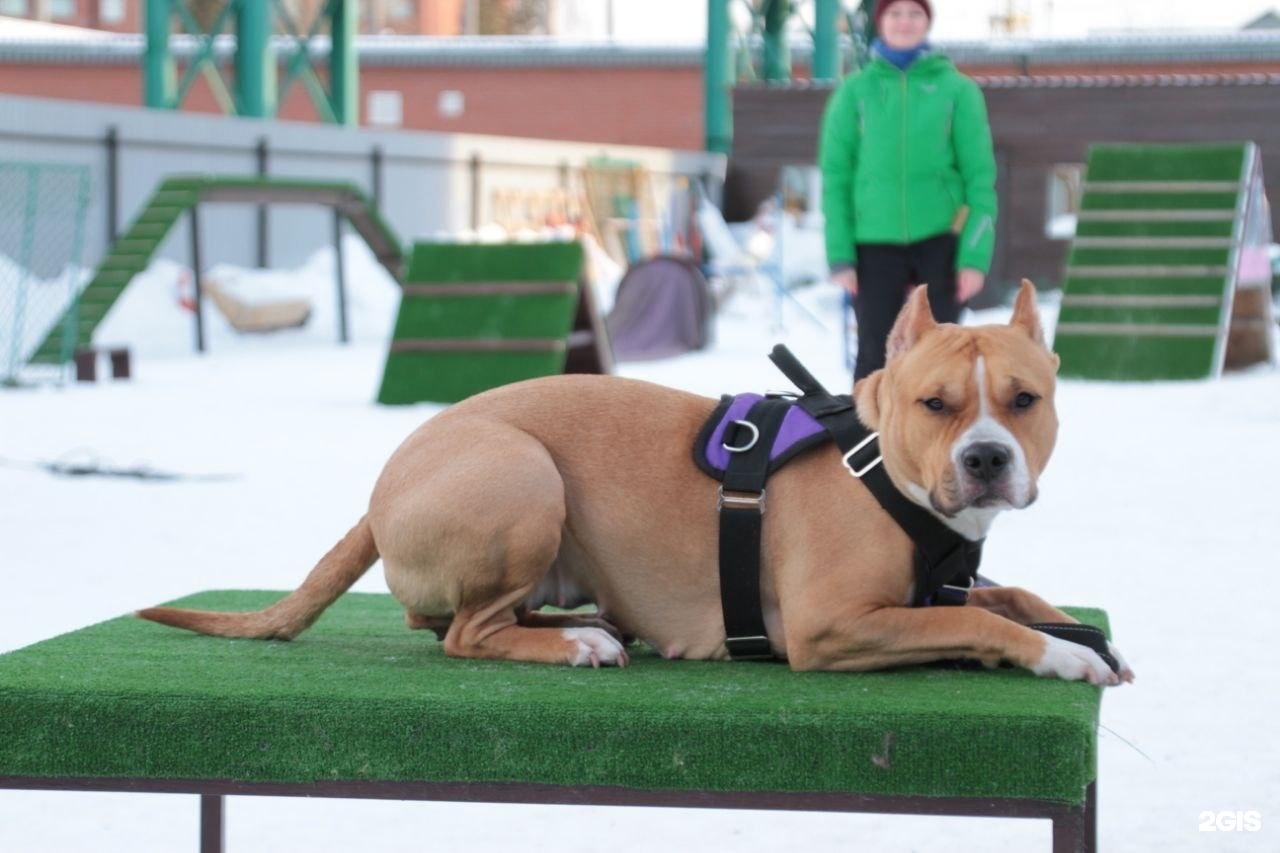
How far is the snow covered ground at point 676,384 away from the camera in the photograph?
4430mm

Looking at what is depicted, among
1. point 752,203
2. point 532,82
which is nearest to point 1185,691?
point 752,203

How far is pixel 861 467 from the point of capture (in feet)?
12.2

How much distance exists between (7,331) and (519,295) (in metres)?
6.14

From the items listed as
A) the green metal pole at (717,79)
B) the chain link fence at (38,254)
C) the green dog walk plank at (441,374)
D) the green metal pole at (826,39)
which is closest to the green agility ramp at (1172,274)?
the green dog walk plank at (441,374)

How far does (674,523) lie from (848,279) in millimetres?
4022

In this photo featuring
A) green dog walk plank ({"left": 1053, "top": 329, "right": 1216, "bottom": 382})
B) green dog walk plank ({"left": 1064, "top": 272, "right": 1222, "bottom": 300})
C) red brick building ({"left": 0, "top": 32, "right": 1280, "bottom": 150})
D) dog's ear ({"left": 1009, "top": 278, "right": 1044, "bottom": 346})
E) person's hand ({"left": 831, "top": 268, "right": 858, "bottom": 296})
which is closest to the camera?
dog's ear ({"left": 1009, "top": 278, "right": 1044, "bottom": 346})

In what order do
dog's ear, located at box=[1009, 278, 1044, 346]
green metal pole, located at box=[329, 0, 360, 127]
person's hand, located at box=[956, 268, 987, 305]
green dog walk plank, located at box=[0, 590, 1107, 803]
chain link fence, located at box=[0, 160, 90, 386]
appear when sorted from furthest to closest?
green metal pole, located at box=[329, 0, 360, 127]
chain link fence, located at box=[0, 160, 90, 386]
person's hand, located at box=[956, 268, 987, 305]
dog's ear, located at box=[1009, 278, 1044, 346]
green dog walk plank, located at box=[0, 590, 1107, 803]

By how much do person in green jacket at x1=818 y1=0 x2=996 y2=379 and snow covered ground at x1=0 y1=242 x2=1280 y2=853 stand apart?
3.88 feet

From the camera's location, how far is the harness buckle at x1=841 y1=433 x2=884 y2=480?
12.1ft

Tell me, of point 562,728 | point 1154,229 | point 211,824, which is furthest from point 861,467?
point 1154,229

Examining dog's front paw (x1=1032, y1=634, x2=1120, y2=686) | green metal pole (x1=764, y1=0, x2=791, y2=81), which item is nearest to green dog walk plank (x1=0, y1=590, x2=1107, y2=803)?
dog's front paw (x1=1032, y1=634, x2=1120, y2=686)

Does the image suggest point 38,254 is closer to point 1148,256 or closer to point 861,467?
point 1148,256

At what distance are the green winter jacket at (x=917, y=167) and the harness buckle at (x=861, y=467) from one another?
3.85 meters

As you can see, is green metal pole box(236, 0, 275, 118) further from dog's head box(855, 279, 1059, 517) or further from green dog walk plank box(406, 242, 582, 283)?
dog's head box(855, 279, 1059, 517)
